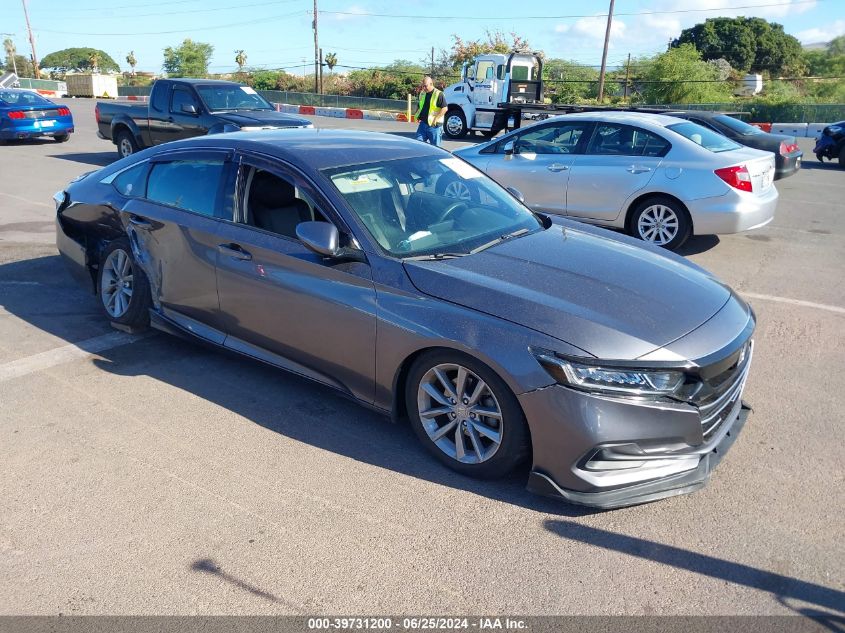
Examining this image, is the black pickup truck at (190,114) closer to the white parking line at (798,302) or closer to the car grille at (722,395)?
the white parking line at (798,302)

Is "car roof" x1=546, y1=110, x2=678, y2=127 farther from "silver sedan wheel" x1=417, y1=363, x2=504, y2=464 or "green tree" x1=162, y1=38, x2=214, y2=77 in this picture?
"green tree" x1=162, y1=38, x2=214, y2=77

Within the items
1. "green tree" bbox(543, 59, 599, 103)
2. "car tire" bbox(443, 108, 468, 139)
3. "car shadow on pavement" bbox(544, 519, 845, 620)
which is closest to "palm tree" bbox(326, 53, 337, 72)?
"green tree" bbox(543, 59, 599, 103)

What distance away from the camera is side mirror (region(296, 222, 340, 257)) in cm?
396

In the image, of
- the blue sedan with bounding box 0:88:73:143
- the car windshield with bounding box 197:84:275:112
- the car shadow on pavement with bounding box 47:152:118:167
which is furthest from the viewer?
the blue sedan with bounding box 0:88:73:143

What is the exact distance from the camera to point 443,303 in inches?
144

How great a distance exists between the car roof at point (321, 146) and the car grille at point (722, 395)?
2.42 m

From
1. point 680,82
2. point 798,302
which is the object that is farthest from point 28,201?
point 680,82

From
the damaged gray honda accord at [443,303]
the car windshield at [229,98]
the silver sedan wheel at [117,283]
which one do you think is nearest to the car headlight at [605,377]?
the damaged gray honda accord at [443,303]

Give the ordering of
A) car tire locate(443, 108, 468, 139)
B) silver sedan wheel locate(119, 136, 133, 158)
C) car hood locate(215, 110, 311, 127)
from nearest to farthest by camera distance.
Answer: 1. car hood locate(215, 110, 311, 127)
2. silver sedan wheel locate(119, 136, 133, 158)
3. car tire locate(443, 108, 468, 139)

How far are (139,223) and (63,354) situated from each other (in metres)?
1.11

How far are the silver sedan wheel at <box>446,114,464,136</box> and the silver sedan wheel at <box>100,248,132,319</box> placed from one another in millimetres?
20352

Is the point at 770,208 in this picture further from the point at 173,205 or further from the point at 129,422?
the point at 129,422

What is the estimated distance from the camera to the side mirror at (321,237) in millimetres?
3963

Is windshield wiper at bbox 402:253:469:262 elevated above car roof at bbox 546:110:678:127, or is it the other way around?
car roof at bbox 546:110:678:127
